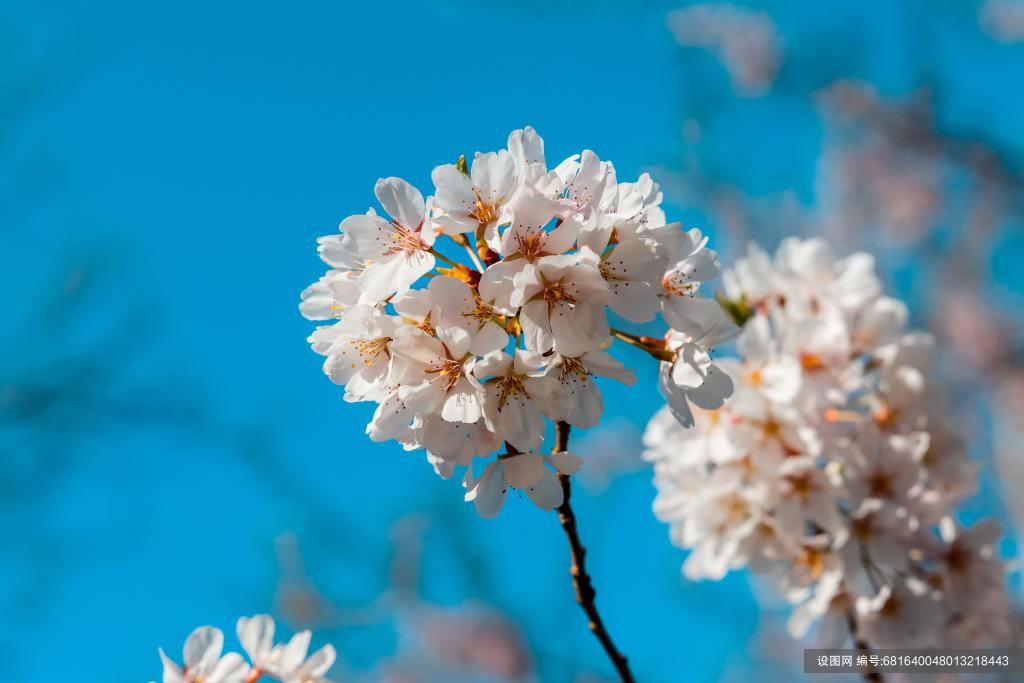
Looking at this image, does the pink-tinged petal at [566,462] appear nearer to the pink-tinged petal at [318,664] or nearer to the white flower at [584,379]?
the white flower at [584,379]

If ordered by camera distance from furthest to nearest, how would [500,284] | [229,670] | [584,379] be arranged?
[229,670] < [584,379] < [500,284]

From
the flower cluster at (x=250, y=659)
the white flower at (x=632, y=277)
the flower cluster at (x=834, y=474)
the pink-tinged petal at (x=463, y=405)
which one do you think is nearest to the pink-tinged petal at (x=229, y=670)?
the flower cluster at (x=250, y=659)

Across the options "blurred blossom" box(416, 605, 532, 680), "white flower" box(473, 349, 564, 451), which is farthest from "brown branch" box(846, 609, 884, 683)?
"blurred blossom" box(416, 605, 532, 680)

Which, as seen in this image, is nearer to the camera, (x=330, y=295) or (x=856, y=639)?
(x=330, y=295)

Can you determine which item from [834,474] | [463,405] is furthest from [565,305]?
[834,474]

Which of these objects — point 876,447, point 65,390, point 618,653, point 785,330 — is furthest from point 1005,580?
point 65,390

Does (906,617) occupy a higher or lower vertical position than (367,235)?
lower

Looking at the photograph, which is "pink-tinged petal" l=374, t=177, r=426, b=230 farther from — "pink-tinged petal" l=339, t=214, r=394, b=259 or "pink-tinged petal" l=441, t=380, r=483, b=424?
"pink-tinged petal" l=441, t=380, r=483, b=424

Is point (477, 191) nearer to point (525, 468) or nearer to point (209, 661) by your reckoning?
point (525, 468)

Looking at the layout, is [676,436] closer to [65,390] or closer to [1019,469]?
[65,390]
